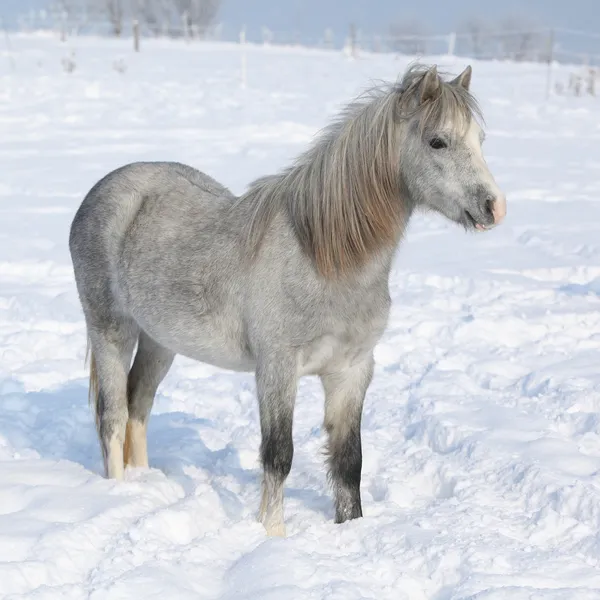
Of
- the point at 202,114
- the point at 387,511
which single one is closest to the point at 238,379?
the point at 387,511

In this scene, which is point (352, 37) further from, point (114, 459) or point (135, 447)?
point (114, 459)

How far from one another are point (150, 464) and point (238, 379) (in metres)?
1.22

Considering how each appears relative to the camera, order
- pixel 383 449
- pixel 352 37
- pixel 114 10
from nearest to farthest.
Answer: pixel 383 449, pixel 352 37, pixel 114 10

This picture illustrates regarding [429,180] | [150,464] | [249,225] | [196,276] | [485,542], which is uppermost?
[429,180]

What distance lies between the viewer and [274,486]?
3.71 meters

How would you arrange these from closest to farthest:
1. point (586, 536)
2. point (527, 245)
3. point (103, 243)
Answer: point (586, 536) < point (103, 243) < point (527, 245)

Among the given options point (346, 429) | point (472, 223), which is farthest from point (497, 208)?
point (346, 429)

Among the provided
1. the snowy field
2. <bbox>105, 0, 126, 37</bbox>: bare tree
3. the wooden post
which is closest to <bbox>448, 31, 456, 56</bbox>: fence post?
the wooden post

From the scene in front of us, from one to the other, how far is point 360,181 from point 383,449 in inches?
68.4

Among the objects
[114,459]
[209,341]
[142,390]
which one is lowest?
[114,459]

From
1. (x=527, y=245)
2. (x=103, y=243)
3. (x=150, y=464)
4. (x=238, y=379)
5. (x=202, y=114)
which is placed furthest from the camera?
(x=202, y=114)

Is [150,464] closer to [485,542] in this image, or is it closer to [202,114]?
[485,542]

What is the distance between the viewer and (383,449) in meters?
4.69

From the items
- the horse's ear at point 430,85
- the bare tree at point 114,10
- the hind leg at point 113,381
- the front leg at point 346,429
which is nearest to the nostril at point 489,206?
the horse's ear at point 430,85
